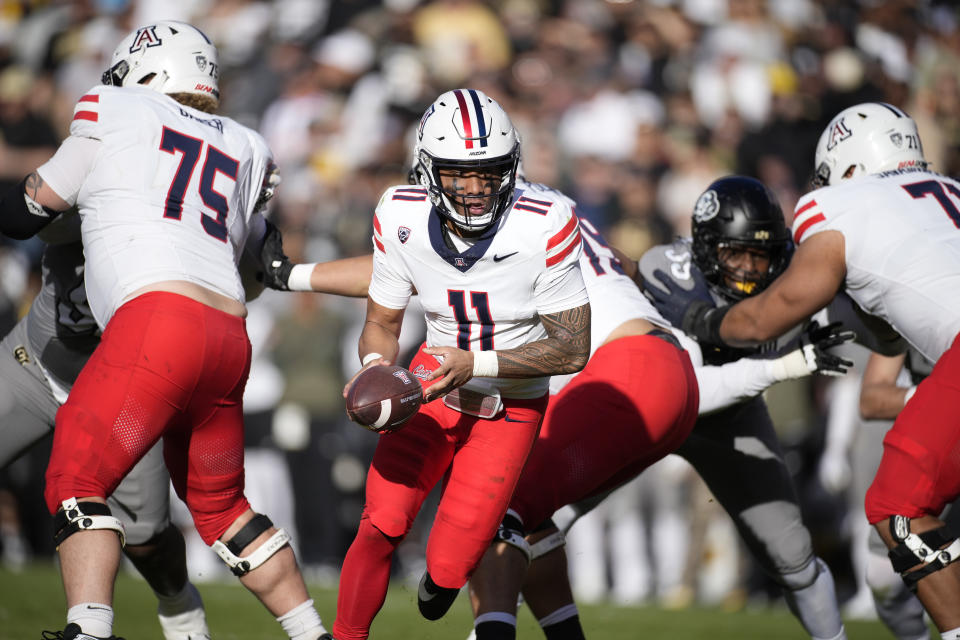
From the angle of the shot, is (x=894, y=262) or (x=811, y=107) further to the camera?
(x=811, y=107)

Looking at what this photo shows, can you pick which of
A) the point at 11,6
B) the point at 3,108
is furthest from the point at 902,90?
the point at 11,6

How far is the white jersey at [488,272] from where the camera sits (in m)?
3.59

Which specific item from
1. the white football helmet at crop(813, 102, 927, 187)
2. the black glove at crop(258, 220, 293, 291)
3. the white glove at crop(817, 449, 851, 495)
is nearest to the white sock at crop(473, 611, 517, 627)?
the black glove at crop(258, 220, 293, 291)

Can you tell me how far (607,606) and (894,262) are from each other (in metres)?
4.19

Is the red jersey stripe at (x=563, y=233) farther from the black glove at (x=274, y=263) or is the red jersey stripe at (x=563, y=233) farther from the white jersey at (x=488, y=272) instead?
the black glove at (x=274, y=263)

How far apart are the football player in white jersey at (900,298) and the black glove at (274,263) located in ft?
5.40

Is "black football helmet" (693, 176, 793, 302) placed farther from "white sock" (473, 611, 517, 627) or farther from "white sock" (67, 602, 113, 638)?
"white sock" (67, 602, 113, 638)

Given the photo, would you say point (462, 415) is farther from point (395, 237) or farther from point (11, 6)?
point (11, 6)

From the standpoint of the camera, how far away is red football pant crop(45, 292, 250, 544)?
11.5 ft

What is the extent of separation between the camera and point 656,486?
830cm

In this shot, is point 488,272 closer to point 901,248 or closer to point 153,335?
point 153,335

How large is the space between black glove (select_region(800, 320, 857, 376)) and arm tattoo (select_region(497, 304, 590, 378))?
1.23 metres

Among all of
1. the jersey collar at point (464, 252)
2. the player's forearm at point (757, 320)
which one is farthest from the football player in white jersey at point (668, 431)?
the jersey collar at point (464, 252)

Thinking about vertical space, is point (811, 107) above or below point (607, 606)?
above
